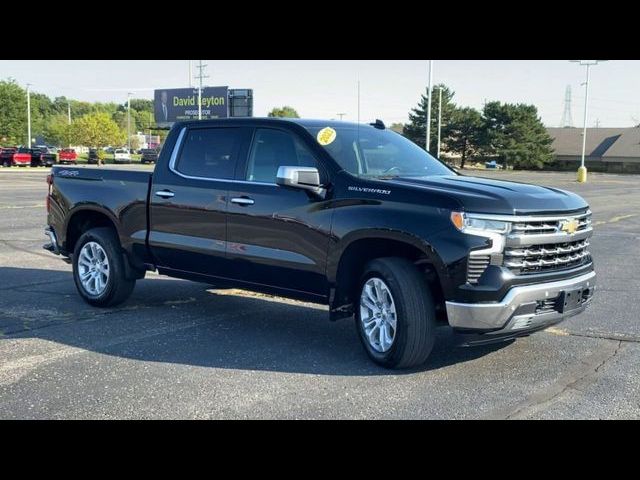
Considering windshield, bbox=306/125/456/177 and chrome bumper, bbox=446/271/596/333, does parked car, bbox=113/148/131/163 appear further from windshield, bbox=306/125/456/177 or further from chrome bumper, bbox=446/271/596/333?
chrome bumper, bbox=446/271/596/333

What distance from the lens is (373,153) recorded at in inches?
242

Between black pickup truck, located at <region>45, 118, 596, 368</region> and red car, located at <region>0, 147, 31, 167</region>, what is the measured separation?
50.9m

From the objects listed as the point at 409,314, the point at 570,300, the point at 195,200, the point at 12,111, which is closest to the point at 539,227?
the point at 570,300

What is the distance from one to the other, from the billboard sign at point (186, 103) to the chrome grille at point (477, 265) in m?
73.0

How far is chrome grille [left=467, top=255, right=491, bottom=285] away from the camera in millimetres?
4805

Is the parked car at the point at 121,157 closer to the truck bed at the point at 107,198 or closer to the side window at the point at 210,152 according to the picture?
the truck bed at the point at 107,198

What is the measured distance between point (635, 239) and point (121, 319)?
37.3 feet

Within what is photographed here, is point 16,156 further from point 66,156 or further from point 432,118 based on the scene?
point 432,118

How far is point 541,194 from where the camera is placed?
17.3 ft

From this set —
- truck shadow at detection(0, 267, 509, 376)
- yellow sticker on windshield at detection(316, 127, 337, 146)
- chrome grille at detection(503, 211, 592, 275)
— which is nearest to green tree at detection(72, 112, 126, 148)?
truck shadow at detection(0, 267, 509, 376)

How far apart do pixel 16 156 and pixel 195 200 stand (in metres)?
52.4
